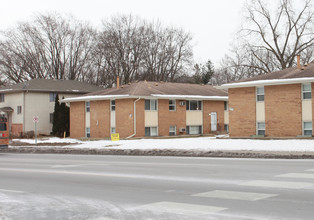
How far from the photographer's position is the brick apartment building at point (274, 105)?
1215 inches

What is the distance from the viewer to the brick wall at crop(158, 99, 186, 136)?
1645 inches

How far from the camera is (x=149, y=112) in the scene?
41.1 m

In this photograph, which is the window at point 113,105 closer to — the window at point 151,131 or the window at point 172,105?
the window at point 151,131

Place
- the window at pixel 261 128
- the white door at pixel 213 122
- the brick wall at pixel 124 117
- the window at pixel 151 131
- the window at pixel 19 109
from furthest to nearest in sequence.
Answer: the window at pixel 19 109 → the white door at pixel 213 122 → the window at pixel 151 131 → the brick wall at pixel 124 117 → the window at pixel 261 128

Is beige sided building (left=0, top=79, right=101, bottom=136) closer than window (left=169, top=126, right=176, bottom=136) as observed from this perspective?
No

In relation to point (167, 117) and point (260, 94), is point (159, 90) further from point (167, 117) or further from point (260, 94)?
point (260, 94)

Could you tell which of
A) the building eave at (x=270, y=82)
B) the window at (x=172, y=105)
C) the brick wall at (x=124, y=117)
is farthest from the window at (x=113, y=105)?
the building eave at (x=270, y=82)

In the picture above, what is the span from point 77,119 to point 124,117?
707 cm

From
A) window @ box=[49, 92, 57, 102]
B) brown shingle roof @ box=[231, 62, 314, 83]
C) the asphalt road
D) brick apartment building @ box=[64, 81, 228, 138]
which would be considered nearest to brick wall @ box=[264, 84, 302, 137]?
brown shingle roof @ box=[231, 62, 314, 83]

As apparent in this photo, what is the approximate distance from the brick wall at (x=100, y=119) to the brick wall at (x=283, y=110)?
15.7 m

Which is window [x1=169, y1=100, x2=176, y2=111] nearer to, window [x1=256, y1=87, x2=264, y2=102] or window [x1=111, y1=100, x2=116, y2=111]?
window [x1=111, y1=100, x2=116, y2=111]

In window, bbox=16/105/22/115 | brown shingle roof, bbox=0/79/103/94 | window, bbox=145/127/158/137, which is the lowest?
window, bbox=145/127/158/137

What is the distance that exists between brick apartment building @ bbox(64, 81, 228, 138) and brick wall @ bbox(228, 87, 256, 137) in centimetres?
869

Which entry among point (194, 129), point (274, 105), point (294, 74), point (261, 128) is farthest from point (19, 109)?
point (294, 74)
